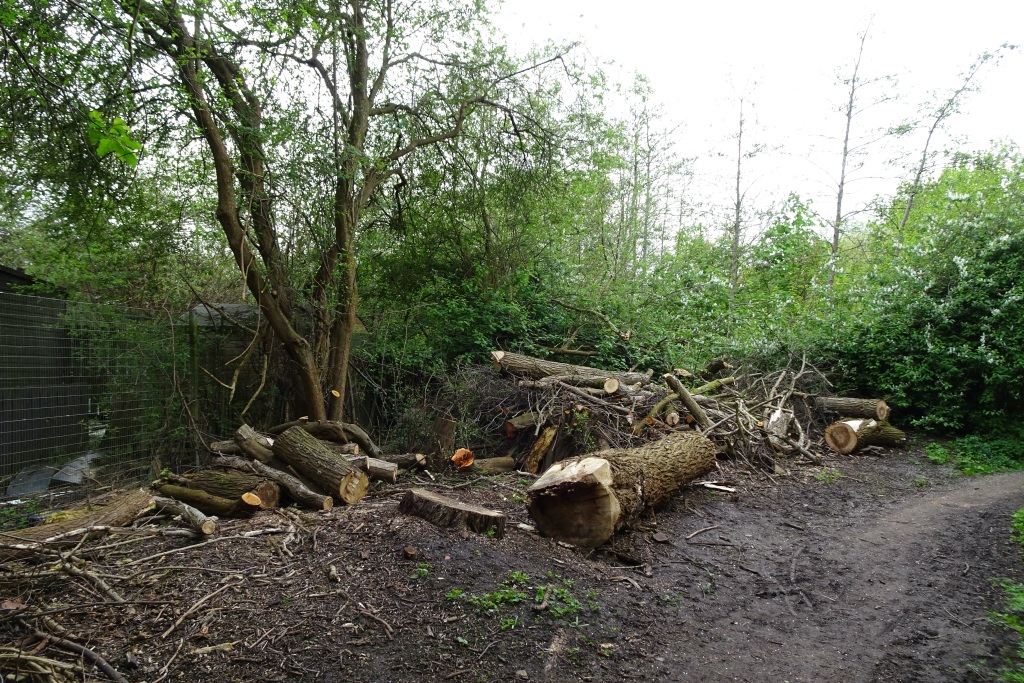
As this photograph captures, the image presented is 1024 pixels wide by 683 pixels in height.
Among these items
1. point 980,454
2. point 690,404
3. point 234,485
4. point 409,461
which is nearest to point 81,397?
point 234,485

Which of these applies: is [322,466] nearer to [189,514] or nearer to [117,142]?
[189,514]

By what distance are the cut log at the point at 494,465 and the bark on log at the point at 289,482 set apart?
2024mm

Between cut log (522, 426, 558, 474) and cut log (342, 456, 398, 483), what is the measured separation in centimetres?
162

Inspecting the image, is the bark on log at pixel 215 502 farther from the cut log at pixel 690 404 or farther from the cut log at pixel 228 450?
the cut log at pixel 690 404

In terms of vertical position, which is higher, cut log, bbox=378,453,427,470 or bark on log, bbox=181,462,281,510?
bark on log, bbox=181,462,281,510

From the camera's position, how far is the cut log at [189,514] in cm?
484

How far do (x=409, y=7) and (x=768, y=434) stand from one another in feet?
23.9

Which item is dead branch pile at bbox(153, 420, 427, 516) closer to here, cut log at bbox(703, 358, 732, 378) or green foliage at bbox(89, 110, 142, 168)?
green foliage at bbox(89, 110, 142, 168)

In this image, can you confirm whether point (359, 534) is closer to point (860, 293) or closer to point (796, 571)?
point (796, 571)

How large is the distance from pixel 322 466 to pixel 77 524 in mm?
1995

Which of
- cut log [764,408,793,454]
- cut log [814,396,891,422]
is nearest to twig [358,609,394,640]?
cut log [764,408,793,454]

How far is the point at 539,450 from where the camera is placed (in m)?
7.50

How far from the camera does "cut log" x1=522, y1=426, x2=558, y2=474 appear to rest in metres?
7.45

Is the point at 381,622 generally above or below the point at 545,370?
below
